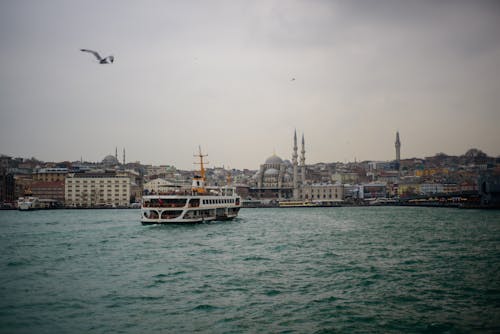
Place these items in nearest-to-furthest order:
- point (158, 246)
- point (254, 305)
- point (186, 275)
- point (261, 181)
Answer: point (254, 305)
point (186, 275)
point (158, 246)
point (261, 181)

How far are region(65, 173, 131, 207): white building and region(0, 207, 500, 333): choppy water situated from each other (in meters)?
56.6

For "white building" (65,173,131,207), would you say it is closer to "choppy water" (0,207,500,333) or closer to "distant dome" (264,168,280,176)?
"distant dome" (264,168,280,176)

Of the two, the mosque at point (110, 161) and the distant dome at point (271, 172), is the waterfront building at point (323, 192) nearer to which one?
the distant dome at point (271, 172)

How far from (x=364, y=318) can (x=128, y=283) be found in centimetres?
584

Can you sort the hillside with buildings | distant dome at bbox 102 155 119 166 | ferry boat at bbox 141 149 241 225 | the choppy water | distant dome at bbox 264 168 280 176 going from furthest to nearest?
distant dome at bbox 102 155 119 166 < distant dome at bbox 264 168 280 176 < the hillside with buildings < ferry boat at bbox 141 149 241 225 < the choppy water

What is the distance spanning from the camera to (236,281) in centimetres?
1197

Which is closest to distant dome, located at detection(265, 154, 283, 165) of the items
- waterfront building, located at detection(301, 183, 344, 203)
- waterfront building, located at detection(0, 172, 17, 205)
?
waterfront building, located at detection(301, 183, 344, 203)

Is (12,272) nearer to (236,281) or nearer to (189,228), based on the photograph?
(236,281)

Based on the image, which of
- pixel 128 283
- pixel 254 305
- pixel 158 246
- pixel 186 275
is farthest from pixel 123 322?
pixel 158 246

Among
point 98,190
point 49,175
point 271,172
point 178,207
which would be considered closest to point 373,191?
point 271,172

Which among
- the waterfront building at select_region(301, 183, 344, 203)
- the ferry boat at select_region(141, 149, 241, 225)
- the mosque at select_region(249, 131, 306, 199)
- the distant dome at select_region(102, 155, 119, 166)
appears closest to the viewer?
the ferry boat at select_region(141, 149, 241, 225)

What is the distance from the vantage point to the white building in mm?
74938

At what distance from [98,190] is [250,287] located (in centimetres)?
6834

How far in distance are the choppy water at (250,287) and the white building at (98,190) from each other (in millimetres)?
56634
